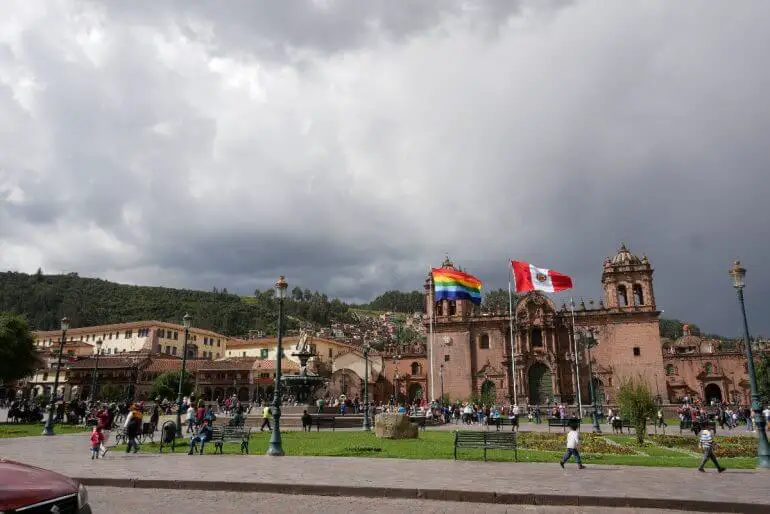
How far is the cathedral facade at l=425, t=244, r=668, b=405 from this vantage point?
4949 cm

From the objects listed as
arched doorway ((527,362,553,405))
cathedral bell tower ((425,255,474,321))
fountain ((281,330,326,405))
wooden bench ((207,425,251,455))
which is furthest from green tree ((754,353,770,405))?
wooden bench ((207,425,251,455))

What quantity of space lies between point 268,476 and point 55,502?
6.40m

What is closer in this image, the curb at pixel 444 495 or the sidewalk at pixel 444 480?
the curb at pixel 444 495

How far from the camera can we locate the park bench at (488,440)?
13188 mm

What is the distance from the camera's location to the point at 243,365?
70.7m

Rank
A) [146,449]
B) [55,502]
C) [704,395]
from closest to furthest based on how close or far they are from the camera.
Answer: [55,502] < [146,449] < [704,395]

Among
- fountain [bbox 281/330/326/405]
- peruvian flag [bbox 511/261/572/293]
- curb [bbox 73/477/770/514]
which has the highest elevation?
peruvian flag [bbox 511/261/572/293]

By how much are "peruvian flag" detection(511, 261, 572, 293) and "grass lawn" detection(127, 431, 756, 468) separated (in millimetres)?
19278

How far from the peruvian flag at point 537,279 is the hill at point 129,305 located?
96539 mm

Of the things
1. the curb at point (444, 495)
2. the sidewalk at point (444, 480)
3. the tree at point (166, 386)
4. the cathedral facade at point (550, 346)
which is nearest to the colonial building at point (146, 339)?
the tree at point (166, 386)

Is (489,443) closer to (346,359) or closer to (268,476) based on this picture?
(268,476)

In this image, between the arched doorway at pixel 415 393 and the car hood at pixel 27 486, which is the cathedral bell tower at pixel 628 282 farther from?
the car hood at pixel 27 486

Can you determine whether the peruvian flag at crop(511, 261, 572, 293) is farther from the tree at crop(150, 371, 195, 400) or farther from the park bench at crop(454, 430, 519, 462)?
the tree at crop(150, 371, 195, 400)

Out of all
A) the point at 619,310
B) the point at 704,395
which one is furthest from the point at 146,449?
the point at 704,395
